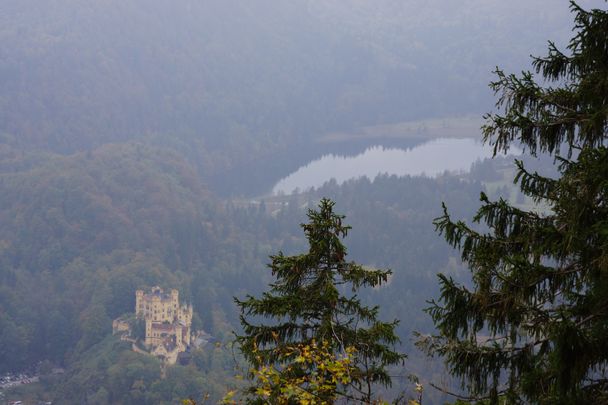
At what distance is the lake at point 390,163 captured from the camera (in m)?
160

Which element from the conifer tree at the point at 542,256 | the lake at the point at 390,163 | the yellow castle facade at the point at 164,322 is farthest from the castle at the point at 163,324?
the lake at the point at 390,163

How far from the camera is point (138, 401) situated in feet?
197

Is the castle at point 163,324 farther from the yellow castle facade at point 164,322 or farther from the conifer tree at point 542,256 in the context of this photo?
the conifer tree at point 542,256

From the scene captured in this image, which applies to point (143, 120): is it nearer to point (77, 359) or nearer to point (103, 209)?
point (103, 209)

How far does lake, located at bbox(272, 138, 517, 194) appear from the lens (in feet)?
524

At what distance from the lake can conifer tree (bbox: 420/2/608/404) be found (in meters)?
141

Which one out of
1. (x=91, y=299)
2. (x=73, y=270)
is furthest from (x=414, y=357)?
(x=73, y=270)

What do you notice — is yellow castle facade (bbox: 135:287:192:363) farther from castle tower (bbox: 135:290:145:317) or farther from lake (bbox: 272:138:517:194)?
lake (bbox: 272:138:517:194)

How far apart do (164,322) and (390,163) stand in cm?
11247

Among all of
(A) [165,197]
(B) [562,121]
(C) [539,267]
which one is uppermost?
(B) [562,121]

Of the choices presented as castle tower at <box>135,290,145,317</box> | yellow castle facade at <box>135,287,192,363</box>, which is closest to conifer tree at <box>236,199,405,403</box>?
yellow castle facade at <box>135,287,192,363</box>

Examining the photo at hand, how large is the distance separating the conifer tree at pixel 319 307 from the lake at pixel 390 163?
5476 inches

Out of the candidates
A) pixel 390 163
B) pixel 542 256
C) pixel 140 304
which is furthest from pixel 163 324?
pixel 390 163

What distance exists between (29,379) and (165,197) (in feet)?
163
